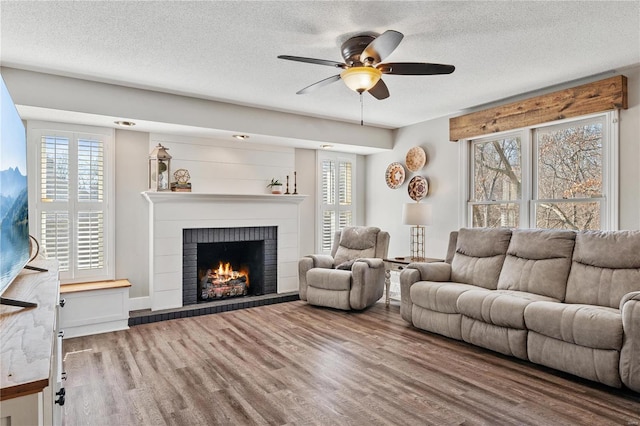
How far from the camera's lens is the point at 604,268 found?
322cm

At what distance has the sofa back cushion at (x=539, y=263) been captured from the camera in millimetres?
3455

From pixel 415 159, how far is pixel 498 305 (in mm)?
2870

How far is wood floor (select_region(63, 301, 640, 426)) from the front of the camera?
93.5 inches

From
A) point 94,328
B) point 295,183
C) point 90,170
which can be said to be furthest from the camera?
point 295,183

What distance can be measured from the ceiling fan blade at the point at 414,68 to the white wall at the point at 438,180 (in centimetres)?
215

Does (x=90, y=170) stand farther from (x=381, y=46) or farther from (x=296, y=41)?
(x=381, y=46)

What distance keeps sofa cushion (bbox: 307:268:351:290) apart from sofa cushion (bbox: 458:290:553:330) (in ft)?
4.89

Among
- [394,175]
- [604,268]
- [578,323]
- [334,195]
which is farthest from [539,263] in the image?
[334,195]

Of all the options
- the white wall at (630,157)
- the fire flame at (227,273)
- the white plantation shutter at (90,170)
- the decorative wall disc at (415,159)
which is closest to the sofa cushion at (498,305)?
the white wall at (630,157)

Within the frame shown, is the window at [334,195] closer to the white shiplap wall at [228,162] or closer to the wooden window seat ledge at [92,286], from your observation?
the white shiplap wall at [228,162]

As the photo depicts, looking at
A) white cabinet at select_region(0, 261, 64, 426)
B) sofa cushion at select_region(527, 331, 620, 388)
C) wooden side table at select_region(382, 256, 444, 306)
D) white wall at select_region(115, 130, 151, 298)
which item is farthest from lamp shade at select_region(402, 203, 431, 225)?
white cabinet at select_region(0, 261, 64, 426)

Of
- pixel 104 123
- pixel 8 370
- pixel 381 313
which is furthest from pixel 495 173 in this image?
pixel 8 370

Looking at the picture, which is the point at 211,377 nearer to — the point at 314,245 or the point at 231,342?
the point at 231,342

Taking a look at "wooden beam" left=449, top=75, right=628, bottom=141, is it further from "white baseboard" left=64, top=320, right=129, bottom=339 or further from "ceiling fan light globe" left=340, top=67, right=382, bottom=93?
"white baseboard" left=64, top=320, right=129, bottom=339
